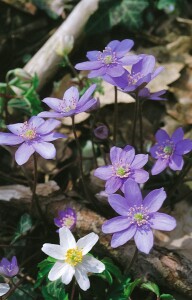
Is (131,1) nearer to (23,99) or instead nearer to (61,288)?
(23,99)

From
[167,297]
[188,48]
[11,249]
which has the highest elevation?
[188,48]

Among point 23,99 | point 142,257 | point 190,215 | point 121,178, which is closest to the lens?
point 121,178

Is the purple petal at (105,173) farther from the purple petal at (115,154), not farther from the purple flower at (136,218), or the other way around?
the purple flower at (136,218)

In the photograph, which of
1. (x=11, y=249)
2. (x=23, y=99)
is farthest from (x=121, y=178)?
(x=23, y=99)

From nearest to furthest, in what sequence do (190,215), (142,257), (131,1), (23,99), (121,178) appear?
1. (121,178)
2. (142,257)
3. (190,215)
4. (23,99)
5. (131,1)

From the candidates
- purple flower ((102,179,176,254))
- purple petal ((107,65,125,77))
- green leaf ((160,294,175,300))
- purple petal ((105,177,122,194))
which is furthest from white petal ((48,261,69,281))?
purple petal ((107,65,125,77))

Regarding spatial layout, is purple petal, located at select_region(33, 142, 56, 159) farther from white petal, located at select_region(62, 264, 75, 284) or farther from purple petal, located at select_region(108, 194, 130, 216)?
white petal, located at select_region(62, 264, 75, 284)

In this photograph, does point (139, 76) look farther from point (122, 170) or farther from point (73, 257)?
point (73, 257)
